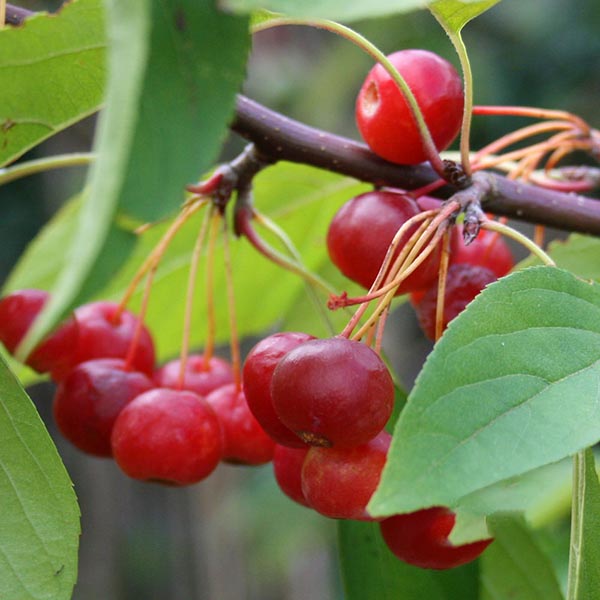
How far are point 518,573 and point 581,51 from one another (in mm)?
4144

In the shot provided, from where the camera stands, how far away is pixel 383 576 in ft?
2.96

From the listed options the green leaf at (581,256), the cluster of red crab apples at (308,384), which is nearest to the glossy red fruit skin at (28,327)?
the cluster of red crab apples at (308,384)

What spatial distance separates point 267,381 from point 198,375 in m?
0.34

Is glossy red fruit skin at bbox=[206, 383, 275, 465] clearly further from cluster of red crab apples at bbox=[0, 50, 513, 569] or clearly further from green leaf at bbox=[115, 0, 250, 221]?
green leaf at bbox=[115, 0, 250, 221]

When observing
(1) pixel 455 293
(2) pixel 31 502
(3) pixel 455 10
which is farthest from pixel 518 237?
(2) pixel 31 502

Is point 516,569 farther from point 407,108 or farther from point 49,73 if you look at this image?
point 49,73

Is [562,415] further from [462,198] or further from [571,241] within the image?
[571,241]

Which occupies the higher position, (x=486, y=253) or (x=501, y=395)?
(x=501, y=395)

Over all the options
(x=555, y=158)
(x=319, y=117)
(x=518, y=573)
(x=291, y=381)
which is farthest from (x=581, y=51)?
(x=291, y=381)

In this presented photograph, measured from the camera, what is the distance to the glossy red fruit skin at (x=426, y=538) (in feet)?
2.46

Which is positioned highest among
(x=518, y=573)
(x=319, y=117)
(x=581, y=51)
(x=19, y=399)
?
(x=19, y=399)

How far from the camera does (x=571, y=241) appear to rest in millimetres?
1068

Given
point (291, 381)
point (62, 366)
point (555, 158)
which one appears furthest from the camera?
point (555, 158)

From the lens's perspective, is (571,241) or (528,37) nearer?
(571,241)
